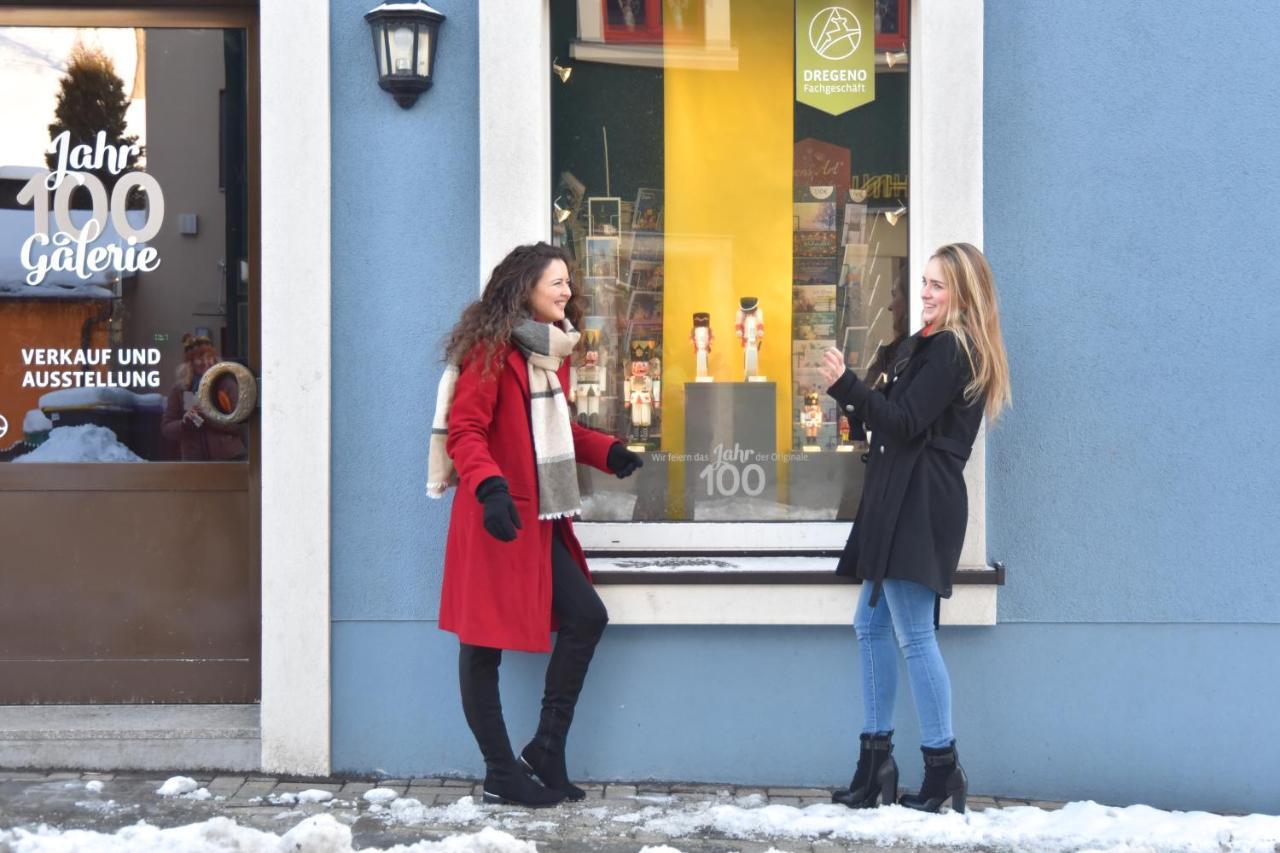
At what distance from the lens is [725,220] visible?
607 cm

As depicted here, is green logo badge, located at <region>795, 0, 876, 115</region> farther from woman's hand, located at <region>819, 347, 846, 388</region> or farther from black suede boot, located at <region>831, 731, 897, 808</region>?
black suede boot, located at <region>831, 731, 897, 808</region>

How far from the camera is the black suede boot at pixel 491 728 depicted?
517 centimetres

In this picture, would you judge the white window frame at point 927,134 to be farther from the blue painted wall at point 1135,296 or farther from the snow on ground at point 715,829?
the snow on ground at point 715,829

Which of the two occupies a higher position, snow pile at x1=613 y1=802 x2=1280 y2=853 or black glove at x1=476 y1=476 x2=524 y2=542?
black glove at x1=476 y1=476 x2=524 y2=542

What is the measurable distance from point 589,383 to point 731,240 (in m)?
0.79

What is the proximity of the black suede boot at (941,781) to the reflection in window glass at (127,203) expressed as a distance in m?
2.79

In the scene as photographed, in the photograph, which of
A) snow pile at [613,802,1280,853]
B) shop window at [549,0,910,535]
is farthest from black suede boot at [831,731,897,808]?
shop window at [549,0,910,535]

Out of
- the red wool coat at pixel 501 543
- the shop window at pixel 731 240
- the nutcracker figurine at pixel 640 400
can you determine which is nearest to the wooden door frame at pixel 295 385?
the red wool coat at pixel 501 543

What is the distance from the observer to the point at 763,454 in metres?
5.99

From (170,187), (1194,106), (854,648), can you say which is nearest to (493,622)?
(854,648)

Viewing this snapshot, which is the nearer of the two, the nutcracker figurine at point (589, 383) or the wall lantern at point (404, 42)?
the wall lantern at point (404, 42)

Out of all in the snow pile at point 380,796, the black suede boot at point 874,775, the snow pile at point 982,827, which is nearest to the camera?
the snow pile at point 982,827

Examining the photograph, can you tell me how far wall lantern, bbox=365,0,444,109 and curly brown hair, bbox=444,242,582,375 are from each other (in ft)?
2.52

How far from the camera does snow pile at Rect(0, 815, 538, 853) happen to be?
4688 mm
